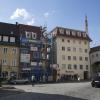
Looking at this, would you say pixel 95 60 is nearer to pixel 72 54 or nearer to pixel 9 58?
pixel 72 54

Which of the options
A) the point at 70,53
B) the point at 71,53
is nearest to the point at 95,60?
the point at 71,53

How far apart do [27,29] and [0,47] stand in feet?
35.2

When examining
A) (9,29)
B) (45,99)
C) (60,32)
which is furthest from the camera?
(60,32)

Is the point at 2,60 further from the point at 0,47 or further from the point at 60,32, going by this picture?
the point at 60,32

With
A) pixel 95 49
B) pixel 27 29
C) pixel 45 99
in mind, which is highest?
pixel 27 29

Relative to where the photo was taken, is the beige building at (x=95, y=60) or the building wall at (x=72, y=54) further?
the beige building at (x=95, y=60)

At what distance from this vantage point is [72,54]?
76000 mm

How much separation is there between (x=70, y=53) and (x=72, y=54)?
0.84m

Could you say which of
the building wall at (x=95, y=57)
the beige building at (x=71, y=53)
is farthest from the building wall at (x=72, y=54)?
the building wall at (x=95, y=57)

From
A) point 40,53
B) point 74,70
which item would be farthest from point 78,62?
point 40,53

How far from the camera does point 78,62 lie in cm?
7662

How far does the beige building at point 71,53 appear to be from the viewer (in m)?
73.4

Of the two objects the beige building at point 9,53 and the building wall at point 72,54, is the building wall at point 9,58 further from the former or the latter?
the building wall at point 72,54

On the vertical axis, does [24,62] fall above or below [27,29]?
below
